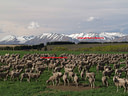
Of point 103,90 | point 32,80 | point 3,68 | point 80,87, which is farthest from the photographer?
point 3,68

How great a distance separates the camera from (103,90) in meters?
16.1

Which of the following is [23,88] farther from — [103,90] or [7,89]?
[103,90]

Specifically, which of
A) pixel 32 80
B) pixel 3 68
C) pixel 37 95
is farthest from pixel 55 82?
pixel 3 68

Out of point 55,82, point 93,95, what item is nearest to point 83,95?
point 93,95

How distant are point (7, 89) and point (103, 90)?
29.2 feet

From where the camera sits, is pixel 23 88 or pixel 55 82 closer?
pixel 23 88

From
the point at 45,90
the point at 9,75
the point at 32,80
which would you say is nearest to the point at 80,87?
the point at 45,90

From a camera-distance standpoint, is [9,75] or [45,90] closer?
[45,90]

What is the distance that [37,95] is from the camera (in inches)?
584

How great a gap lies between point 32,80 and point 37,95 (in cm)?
601

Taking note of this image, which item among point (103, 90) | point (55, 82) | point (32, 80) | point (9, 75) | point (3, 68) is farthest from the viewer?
point (3, 68)

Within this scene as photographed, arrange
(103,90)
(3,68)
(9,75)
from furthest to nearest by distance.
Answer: (3,68) < (9,75) < (103,90)

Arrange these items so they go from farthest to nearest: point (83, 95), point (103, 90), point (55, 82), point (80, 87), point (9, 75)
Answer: point (9, 75) < point (55, 82) < point (80, 87) < point (103, 90) < point (83, 95)

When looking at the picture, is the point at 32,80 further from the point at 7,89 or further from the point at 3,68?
the point at 3,68
